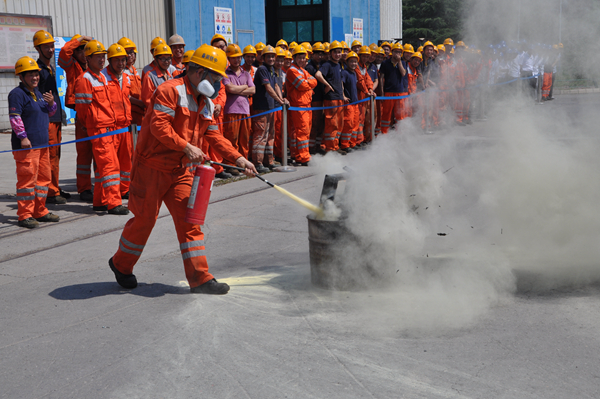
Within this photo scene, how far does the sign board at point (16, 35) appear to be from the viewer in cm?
1452

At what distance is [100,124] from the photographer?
7.48m

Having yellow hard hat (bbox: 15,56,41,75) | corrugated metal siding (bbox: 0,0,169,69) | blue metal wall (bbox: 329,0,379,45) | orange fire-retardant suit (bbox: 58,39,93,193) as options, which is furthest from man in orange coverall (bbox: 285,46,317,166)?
blue metal wall (bbox: 329,0,379,45)

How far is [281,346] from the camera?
12.1 ft

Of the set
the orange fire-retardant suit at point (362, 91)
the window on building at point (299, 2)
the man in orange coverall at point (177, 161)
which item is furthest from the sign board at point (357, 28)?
the man in orange coverall at point (177, 161)

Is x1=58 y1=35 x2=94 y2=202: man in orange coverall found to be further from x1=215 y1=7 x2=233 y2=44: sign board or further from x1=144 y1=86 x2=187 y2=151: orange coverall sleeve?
x1=215 y1=7 x2=233 y2=44: sign board

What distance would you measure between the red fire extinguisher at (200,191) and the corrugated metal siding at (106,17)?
12306 mm

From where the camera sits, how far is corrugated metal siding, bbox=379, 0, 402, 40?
85.1 feet

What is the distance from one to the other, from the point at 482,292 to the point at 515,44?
284cm

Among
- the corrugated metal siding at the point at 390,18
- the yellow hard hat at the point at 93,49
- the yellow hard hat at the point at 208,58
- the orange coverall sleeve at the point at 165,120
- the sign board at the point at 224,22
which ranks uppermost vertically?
the corrugated metal siding at the point at 390,18

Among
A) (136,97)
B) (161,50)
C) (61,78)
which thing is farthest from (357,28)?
(161,50)

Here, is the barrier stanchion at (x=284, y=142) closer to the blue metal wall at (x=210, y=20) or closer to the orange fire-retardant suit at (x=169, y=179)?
the orange fire-retardant suit at (x=169, y=179)

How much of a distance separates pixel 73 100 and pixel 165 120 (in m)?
3.76

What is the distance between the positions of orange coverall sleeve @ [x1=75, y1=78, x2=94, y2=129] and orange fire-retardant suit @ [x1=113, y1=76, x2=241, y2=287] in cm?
311

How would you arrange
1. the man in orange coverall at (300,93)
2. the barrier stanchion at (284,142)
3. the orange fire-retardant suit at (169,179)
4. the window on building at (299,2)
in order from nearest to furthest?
the orange fire-retardant suit at (169,179)
the barrier stanchion at (284,142)
the man in orange coverall at (300,93)
the window on building at (299,2)
